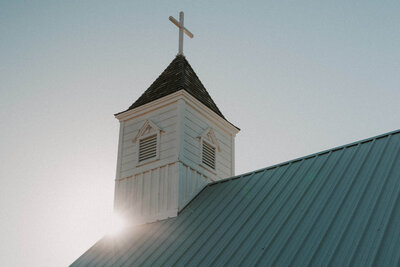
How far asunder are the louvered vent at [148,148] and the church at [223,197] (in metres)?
0.03

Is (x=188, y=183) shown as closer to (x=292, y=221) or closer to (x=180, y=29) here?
(x=292, y=221)

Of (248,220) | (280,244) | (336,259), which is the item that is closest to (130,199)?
(248,220)

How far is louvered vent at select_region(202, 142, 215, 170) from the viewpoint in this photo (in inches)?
598

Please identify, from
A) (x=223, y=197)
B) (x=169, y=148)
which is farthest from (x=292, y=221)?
(x=169, y=148)

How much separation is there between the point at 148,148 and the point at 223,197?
3.43m

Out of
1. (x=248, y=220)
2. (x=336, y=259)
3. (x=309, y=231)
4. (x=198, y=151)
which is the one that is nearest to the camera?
(x=336, y=259)

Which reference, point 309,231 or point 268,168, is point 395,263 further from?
point 268,168

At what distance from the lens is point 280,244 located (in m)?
8.95

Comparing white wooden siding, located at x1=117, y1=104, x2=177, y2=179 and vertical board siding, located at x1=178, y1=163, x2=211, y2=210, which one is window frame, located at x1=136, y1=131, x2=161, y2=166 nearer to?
white wooden siding, located at x1=117, y1=104, x2=177, y2=179

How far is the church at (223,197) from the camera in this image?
8375 mm

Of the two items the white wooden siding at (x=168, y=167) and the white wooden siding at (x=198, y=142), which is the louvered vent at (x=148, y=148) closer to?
the white wooden siding at (x=168, y=167)

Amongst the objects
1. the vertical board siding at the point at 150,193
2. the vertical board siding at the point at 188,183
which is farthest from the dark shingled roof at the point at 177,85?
the vertical board siding at the point at 150,193

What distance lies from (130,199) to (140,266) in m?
4.00

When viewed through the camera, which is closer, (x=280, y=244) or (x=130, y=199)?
(x=280, y=244)
